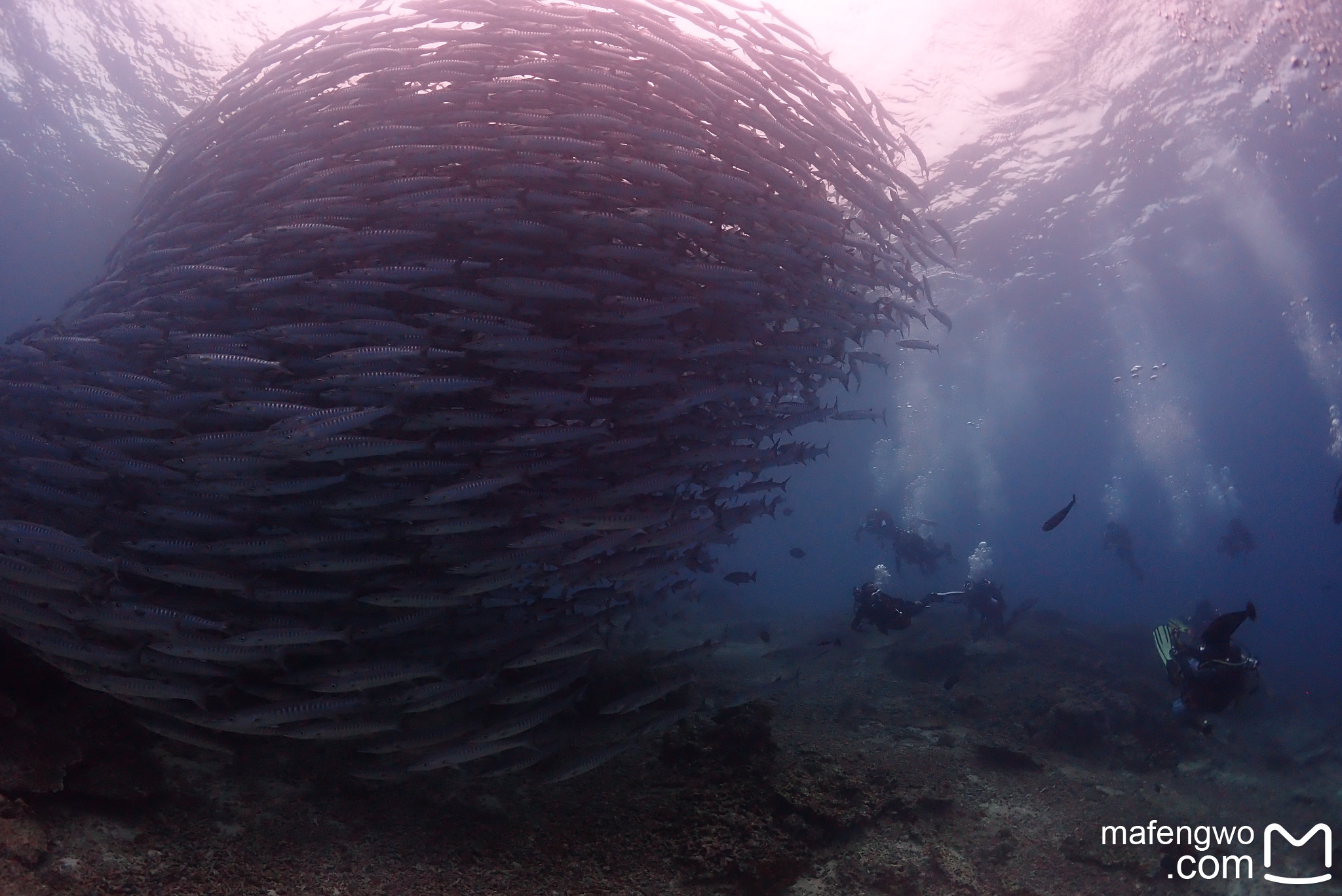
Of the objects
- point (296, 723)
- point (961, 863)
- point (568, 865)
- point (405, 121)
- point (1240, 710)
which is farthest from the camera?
point (1240, 710)

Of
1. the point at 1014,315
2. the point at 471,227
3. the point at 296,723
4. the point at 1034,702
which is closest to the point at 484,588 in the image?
the point at 296,723

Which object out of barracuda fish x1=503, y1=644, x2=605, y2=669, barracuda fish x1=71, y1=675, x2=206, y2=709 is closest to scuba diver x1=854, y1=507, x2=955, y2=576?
barracuda fish x1=503, y1=644, x2=605, y2=669

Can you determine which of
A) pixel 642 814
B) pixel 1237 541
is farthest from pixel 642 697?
pixel 1237 541

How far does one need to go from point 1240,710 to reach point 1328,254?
73.0 feet

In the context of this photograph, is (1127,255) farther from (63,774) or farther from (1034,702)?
(63,774)

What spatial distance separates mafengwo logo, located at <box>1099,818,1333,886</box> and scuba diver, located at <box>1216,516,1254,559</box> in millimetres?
21496

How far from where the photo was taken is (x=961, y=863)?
573 centimetres

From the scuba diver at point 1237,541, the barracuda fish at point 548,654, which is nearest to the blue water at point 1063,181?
the scuba diver at point 1237,541

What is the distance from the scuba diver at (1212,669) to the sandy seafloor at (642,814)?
4.25 feet

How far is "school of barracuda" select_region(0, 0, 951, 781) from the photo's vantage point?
497cm

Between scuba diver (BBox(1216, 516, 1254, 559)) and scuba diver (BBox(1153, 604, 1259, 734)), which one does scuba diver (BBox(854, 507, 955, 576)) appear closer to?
scuba diver (BBox(1153, 604, 1259, 734))

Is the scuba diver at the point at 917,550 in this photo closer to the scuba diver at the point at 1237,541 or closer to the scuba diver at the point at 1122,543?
the scuba diver at the point at 1122,543

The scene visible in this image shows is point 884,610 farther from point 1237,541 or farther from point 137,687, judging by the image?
point 1237,541

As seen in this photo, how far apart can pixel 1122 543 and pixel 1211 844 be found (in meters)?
22.3
